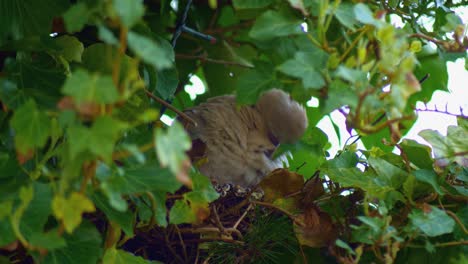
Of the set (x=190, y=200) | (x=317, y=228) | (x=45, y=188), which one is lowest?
(x=317, y=228)

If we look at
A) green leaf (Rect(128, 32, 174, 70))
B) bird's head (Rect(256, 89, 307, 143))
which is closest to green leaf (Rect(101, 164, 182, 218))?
green leaf (Rect(128, 32, 174, 70))

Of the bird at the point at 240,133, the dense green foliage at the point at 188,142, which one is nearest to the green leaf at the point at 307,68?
the dense green foliage at the point at 188,142

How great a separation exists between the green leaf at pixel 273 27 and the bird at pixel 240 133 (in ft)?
1.70

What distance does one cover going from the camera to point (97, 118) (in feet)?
2.07

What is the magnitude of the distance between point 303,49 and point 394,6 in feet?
1.41

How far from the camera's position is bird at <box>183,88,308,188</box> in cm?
149

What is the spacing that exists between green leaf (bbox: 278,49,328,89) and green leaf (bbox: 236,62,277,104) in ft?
0.40

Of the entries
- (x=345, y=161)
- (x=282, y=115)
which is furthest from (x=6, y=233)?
(x=282, y=115)

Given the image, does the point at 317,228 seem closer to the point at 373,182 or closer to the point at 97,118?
the point at 373,182

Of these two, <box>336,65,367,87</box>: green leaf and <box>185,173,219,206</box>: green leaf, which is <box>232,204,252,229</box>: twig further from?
<box>336,65,367,87</box>: green leaf

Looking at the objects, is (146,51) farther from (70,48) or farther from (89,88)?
(70,48)

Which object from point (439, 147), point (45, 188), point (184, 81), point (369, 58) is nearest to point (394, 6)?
point (439, 147)

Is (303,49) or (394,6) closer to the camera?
(303,49)

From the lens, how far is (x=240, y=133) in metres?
1.56
